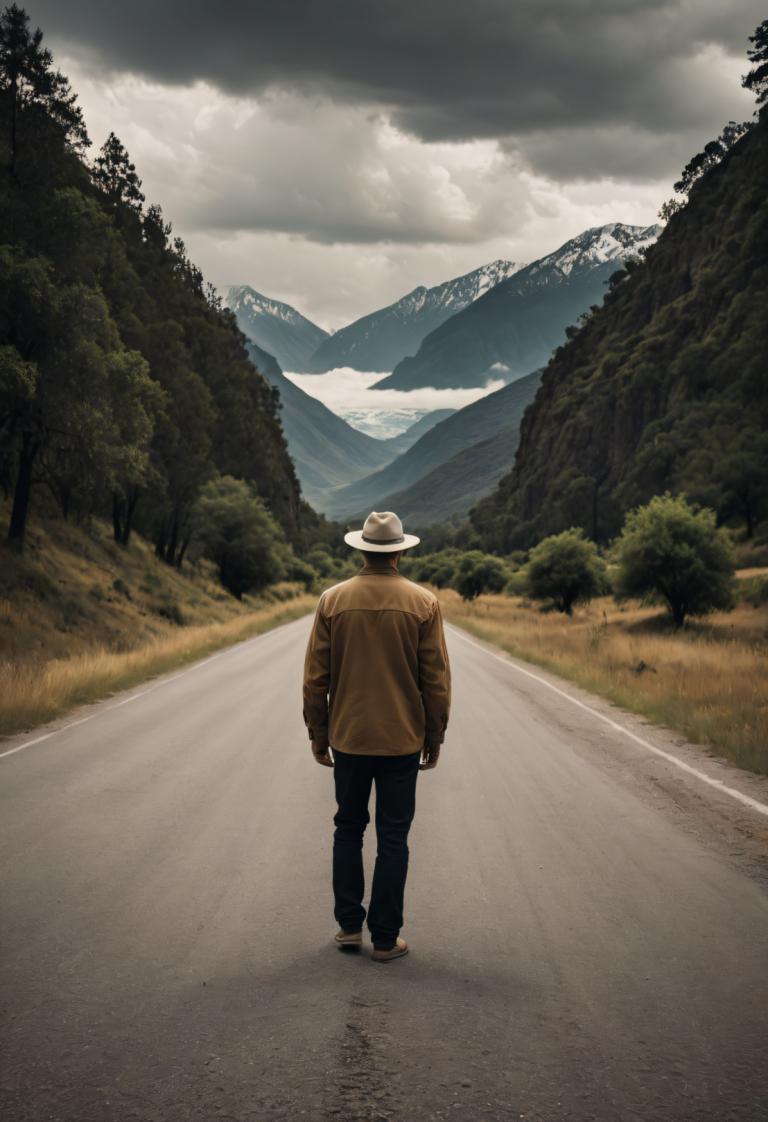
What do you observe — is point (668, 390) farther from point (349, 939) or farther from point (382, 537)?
point (349, 939)

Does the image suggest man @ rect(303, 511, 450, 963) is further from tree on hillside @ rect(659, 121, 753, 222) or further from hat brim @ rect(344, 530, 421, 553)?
tree on hillside @ rect(659, 121, 753, 222)

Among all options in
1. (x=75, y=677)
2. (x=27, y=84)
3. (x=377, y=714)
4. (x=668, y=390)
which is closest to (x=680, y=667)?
(x=75, y=677)

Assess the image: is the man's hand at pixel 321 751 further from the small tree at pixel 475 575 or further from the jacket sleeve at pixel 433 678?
the small tree at pixel 475 575

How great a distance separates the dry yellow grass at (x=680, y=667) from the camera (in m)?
11.8

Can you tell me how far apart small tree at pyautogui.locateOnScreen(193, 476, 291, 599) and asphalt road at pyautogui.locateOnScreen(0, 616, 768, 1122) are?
46393 millimetres

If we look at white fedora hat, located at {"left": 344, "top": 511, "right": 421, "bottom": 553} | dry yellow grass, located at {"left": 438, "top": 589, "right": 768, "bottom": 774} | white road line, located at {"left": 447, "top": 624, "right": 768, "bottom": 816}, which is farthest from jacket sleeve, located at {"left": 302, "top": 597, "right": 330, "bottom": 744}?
dry yellow grass, located at {"left": 438, "top": 589, "right": 768, "bottom": 774}

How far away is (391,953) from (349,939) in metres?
0.25

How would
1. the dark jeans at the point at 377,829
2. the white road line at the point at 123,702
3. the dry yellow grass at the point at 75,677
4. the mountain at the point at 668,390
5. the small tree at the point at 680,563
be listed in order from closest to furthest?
the dark jeans at the point at 377,829 → the white road line at the point at 123,702 → the dry yellow grass at the point at 75,677 → the small tree at the point at 680,563 → the mountain at the point at 668,390

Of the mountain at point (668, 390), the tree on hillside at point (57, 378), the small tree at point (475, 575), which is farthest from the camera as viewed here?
the small tree at point (475, 575)

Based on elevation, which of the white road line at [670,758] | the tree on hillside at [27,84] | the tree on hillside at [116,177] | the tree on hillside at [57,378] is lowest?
the white road line at [670,758]

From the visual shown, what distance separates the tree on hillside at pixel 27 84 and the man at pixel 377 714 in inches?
1031

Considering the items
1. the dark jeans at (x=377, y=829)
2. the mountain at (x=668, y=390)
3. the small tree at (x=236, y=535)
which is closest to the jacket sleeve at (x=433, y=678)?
the dark jeans at (x=377, y=829)

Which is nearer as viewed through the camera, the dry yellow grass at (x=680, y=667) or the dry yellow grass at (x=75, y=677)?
the dry yellow grass at (x=680, y=667)

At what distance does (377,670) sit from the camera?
186 inches
